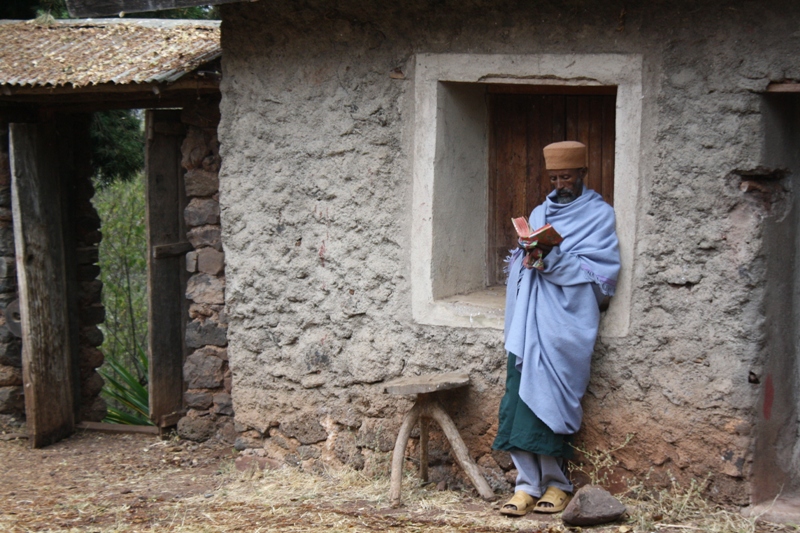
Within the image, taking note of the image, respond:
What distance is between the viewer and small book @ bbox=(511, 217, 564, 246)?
13.4 ft

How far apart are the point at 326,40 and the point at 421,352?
162 cm

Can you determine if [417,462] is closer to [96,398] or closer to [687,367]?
[687,367]

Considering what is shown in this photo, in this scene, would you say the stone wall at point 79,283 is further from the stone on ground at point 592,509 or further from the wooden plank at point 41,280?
the stone on ground at point 592,509

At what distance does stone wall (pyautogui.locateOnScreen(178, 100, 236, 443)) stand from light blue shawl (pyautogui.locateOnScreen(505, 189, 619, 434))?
2.30 meters

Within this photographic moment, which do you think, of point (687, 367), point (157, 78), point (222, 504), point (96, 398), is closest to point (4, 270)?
point (96, 398)

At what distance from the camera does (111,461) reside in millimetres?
5852

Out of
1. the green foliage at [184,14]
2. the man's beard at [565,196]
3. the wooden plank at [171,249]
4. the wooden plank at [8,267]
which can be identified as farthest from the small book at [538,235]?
the green foliage at [184,14]

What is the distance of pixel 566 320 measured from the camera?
421 centimetres

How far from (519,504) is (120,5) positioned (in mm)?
3039

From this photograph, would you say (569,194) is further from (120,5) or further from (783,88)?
(120,5)

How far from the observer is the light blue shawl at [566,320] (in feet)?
13.7

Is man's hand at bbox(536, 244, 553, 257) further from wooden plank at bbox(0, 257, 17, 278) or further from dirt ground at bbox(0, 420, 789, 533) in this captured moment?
wooden plank at bbox(0, 257, 17, 278)

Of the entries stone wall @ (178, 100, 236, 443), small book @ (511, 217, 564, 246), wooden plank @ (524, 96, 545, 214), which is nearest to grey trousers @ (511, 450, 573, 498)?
small book @ (511, 217, 564, 246)

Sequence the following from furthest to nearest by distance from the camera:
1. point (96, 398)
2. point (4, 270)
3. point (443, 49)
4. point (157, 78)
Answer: point (96, 398) < point (4, 270) < point (157, 78) < point (443, 49)
